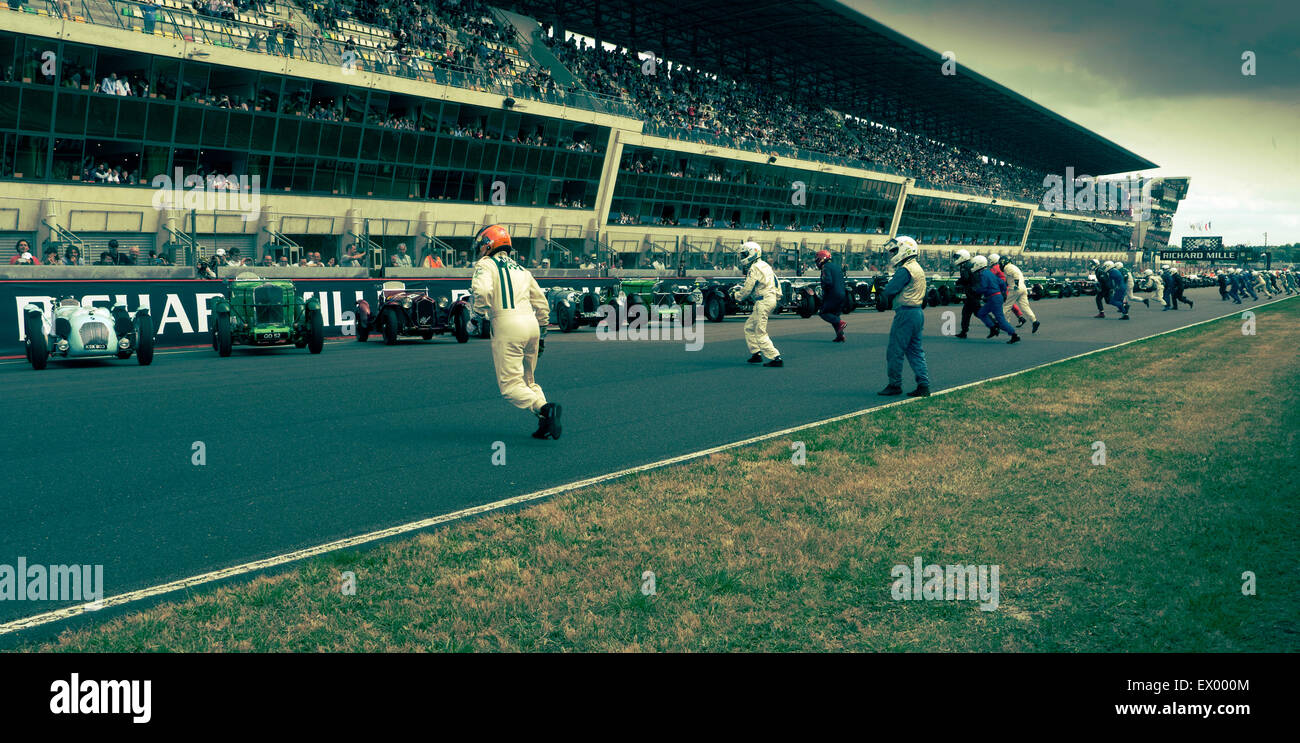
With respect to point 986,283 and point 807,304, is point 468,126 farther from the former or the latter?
point 986,283

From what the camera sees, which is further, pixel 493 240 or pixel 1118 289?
pixel 1118 289

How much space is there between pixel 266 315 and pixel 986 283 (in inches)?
584

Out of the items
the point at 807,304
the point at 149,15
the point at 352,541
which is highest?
the point at 149,15

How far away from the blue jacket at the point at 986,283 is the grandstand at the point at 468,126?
1562 cm

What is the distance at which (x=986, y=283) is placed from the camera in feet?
70.0

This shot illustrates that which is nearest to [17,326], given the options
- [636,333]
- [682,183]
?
[636,333]

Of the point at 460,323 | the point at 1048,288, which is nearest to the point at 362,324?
the point at 460,323

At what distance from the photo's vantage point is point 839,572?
4.78 m

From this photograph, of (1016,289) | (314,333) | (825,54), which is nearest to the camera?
(314,333)

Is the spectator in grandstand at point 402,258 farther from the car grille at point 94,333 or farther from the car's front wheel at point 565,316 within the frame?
the car grille at point 94,333

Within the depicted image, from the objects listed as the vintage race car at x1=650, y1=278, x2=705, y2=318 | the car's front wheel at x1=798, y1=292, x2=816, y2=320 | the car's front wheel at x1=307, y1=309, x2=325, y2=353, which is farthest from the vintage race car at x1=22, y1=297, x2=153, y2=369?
the car's front wheel at x1=798, y1=292, x2=816, y2=320

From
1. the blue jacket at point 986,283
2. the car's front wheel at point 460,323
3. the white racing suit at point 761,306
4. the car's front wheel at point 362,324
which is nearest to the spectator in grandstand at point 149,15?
the car's front wheel at point 362,324

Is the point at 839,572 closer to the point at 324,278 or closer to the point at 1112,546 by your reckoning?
the point at 1112,546
